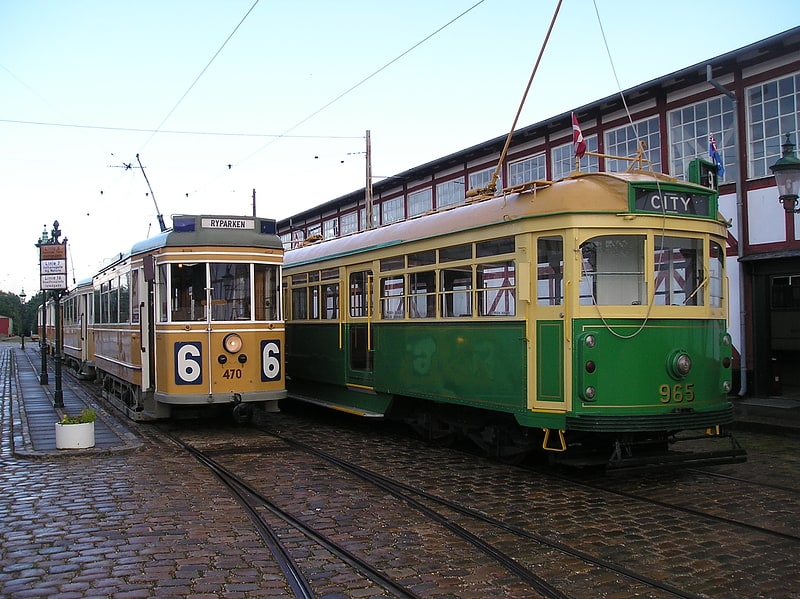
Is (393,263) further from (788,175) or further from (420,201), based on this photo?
(420,201)

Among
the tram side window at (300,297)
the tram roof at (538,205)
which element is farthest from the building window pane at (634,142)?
the tram roof at (538,205)

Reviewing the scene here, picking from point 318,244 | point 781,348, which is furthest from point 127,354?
point 781,348

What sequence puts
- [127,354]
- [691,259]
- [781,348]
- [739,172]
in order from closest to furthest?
[691,259] → [127,354] → [739,172] → [781,348]

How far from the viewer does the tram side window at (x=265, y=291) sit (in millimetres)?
11836

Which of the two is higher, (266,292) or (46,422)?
(266,292)

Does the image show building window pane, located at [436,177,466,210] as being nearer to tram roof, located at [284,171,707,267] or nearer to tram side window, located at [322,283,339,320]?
tram side window, located at [322,283,339,320]

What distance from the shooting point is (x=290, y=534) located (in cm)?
637

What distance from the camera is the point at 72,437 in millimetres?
9922

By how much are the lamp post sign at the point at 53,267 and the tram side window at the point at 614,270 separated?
10.8m

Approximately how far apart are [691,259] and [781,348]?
9.50 metres

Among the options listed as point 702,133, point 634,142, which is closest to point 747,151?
point 702,133

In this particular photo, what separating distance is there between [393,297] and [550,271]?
3.22 m

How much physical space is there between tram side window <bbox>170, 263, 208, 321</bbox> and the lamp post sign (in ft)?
15.2

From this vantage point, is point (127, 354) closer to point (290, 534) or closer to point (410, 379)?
point (410, 379)
